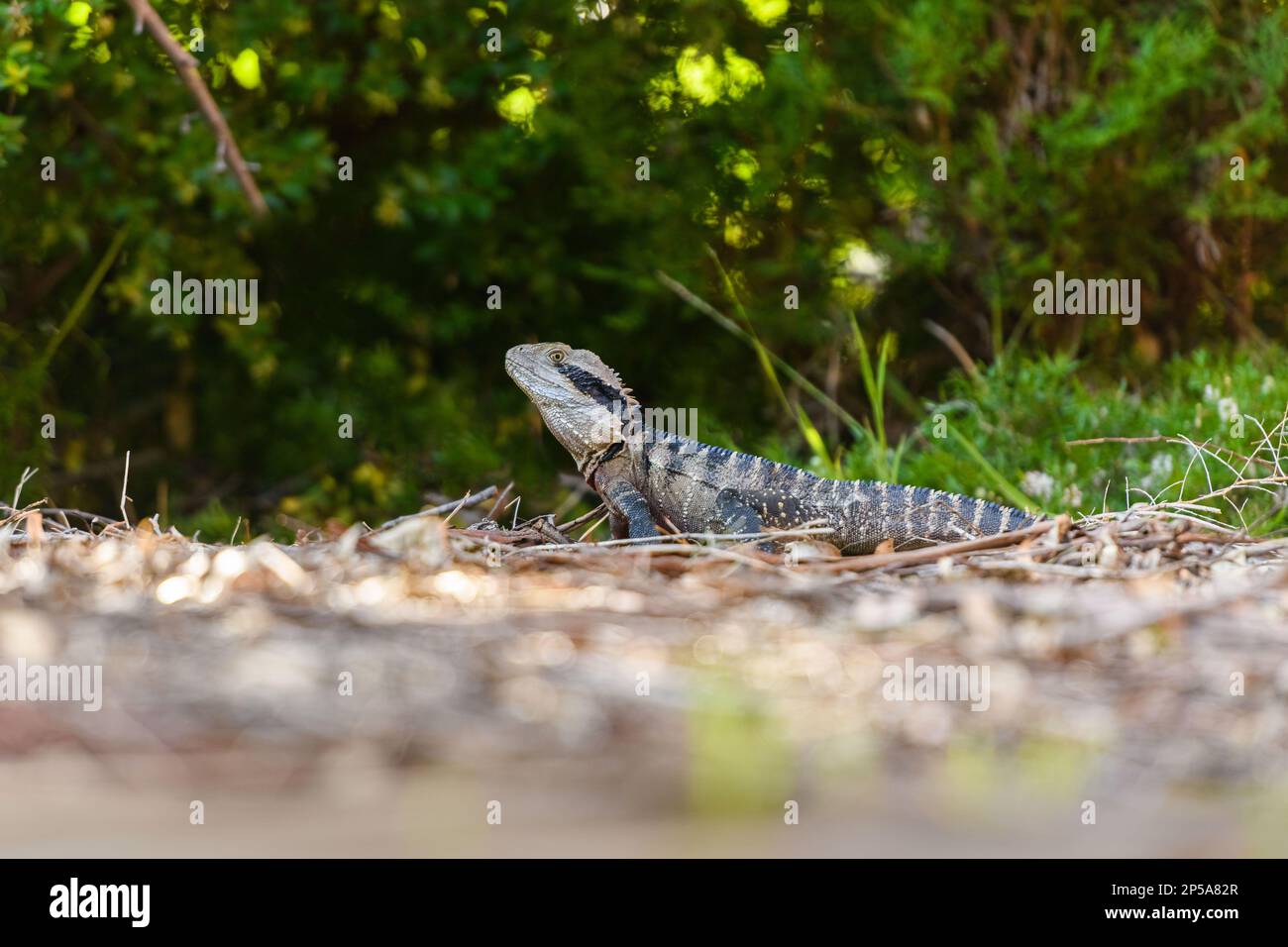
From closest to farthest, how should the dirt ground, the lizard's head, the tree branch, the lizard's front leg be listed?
1. the dirt ground
2. the lizard's front leg
3. the lizard's head
4. the tree branch

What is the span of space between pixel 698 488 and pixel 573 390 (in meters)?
0.56

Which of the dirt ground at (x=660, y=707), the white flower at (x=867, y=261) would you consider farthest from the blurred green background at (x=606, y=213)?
the dirt ground at (x=660, y=707)

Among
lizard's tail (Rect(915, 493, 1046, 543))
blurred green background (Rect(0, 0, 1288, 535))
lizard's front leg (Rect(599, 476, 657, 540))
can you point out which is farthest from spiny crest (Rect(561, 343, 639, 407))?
blurred green background (Rect(0, 0, 1288, 535))

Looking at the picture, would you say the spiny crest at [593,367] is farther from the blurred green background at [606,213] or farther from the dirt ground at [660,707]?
the blurred green background at [606,213]

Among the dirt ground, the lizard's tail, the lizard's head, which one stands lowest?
the dirt ground

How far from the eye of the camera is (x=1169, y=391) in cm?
701

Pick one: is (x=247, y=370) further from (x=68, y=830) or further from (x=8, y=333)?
(x=68, y=830)

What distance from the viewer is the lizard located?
13.0 feet

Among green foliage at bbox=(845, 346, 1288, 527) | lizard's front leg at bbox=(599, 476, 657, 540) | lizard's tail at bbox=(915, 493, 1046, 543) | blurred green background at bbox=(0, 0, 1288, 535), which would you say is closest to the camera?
lizard's tail at bbox=(915, 493, 1046, 543)

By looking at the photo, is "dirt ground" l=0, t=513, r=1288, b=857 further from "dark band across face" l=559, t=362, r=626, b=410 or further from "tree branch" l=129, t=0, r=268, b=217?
"tree branch" l=129, t=0, r=268, b=217

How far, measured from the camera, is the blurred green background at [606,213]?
297 inches

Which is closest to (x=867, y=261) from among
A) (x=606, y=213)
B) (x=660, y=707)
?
(x=606, y=213)

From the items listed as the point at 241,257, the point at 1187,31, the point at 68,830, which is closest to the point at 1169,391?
the point at 1187,31

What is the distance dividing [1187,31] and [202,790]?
7.14 m
